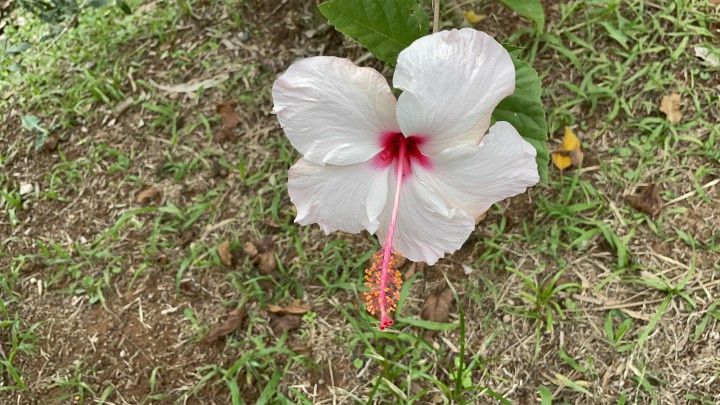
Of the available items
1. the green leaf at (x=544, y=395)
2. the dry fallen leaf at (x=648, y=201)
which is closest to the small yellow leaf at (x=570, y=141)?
the dry fallen leaf at (x=648, y=201)

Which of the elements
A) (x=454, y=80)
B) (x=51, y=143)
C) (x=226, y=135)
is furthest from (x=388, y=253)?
(x=51, y=143)

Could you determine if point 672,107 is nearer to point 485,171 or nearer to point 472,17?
point 472,17

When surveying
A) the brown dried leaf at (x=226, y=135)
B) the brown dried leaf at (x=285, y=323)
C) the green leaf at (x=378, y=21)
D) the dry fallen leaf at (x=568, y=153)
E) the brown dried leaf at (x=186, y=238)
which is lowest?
the brown dried leaf at (x=285, y=323)

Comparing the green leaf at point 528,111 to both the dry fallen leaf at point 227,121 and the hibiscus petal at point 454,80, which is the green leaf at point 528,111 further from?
the dry fallen leaf at point 227,121

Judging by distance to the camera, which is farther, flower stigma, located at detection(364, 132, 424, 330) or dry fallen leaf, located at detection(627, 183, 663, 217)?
dry fallen leaf, located at detection(627, 183, 663, 217)

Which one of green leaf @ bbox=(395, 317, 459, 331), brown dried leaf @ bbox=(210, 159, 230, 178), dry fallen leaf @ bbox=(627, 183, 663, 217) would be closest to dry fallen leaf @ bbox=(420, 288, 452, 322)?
green leaf @ bbox=(395, 317, 459, 331)

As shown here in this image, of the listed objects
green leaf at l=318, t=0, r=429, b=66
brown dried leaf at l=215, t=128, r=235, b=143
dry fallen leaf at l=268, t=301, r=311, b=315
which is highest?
green leaf at l=318, t=0, r=429, b=66

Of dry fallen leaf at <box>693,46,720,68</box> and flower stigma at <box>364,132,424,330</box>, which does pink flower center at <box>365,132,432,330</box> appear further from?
dry fallen leaf at <box>693,46,720,68</box>

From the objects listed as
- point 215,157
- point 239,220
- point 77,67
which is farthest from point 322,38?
point 77,67
